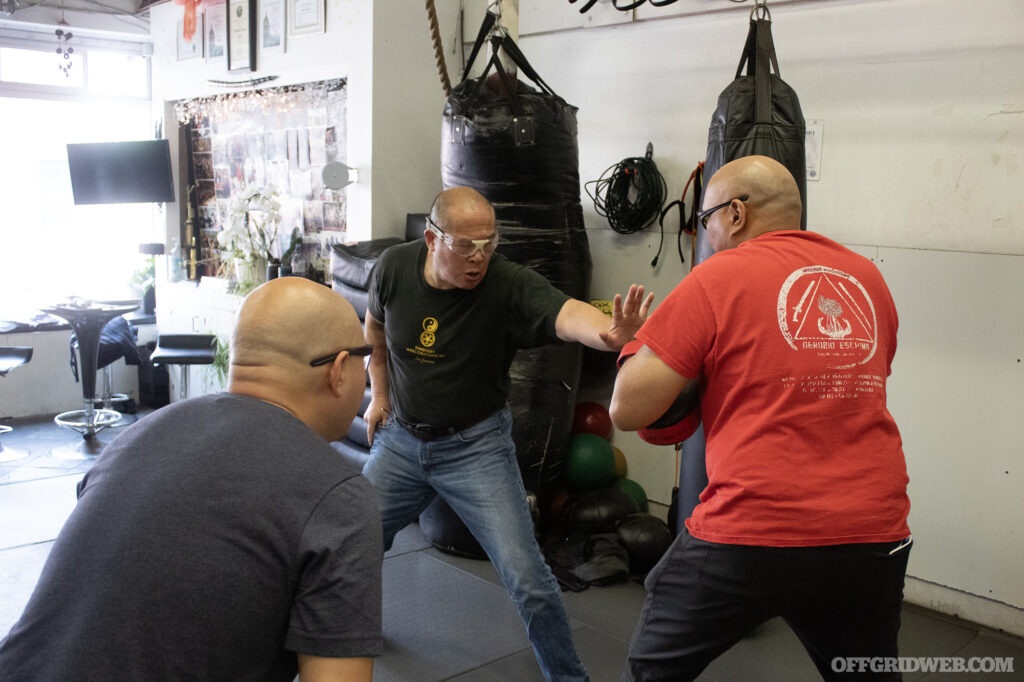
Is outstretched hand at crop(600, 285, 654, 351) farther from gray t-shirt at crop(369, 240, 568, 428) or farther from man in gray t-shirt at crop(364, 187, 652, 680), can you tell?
gray t-shirt at crop(369, 240, 568, 428)

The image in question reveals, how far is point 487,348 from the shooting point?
109 inches

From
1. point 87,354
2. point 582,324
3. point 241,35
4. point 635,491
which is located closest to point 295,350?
point 582,324

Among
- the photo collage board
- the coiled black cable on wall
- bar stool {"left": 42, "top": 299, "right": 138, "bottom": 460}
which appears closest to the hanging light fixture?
the photo collage board

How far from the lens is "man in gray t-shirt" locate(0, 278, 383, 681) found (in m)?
1.19

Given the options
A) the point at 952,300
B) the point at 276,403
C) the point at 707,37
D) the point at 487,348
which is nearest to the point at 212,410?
the point at 276,403

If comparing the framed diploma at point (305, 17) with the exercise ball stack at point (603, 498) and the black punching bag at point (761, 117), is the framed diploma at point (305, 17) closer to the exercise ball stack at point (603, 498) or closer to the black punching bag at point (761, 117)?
the exercise ball stack at point (603, 498)

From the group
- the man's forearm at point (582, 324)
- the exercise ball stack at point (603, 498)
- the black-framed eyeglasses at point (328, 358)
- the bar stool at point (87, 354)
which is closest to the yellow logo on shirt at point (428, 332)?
the man's forearm at point (582, 324)

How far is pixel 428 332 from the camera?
2803 mm

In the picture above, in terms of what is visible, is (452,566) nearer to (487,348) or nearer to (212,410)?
(487,348)

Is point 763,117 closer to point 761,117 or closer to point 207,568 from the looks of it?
point 761,117

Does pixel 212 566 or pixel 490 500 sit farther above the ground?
pixel 212 566

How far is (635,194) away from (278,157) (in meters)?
2.81

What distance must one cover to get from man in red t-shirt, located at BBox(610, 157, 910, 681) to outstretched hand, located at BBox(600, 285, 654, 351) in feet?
1.24

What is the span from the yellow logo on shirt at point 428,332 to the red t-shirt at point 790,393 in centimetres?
110
